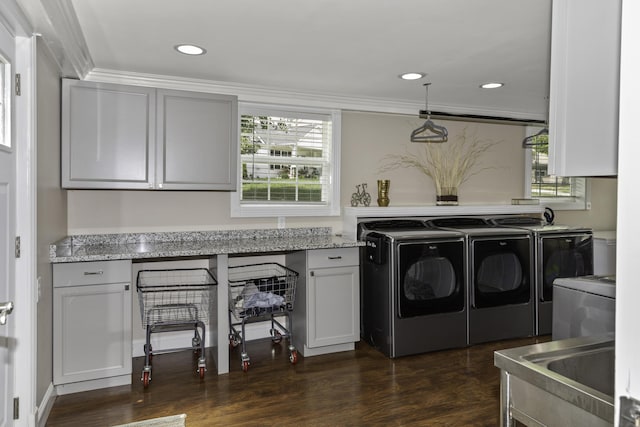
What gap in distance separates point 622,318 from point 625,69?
0.38 m

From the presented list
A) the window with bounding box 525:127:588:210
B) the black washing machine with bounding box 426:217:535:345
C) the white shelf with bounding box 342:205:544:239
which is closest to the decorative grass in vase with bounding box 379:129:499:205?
the white shelf with bounding box 342:205:544:239

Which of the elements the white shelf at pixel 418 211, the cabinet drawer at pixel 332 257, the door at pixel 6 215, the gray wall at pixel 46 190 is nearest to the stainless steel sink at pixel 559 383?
the door at pixel 6 215

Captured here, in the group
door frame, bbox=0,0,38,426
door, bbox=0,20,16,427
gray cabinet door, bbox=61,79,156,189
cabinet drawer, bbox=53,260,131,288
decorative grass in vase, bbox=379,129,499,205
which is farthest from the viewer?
decorative grass in vase, bbox=379,129,499,205

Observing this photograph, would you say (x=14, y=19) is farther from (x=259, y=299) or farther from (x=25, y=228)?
(x=259, y=299)

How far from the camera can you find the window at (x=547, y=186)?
16.4 feet

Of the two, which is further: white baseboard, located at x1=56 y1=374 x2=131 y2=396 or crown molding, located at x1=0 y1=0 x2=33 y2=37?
white baseboard, located at x1=56 y1=374 x2=131 y2=396

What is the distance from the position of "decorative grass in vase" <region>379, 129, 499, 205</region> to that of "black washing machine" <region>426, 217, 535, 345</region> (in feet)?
2.45

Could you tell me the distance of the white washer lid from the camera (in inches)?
80.8

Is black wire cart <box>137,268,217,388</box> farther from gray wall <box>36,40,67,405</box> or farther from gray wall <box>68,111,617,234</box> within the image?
gray wall <box>36,40,67,405</box>

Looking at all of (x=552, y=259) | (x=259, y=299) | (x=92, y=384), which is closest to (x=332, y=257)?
(x=259, y=299)

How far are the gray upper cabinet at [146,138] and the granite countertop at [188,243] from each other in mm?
469

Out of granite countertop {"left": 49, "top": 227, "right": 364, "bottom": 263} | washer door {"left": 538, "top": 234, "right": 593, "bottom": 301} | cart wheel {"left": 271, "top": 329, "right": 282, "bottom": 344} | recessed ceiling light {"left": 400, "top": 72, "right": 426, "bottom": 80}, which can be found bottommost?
cart wheel {"left": 271, "top": 329, "right": 282, "bottom": 344}

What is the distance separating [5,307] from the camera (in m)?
1.42

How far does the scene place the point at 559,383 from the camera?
1.04 metres
